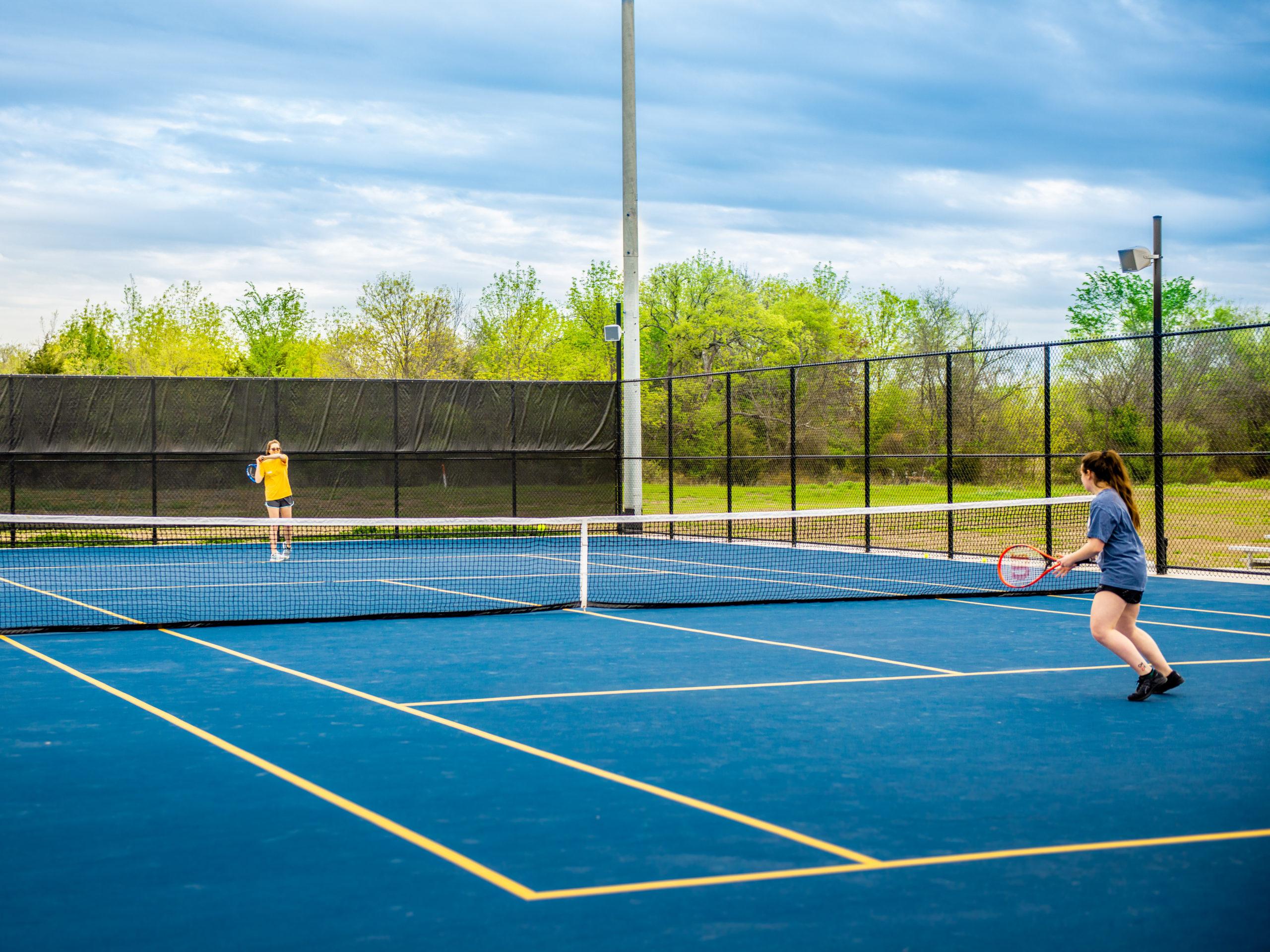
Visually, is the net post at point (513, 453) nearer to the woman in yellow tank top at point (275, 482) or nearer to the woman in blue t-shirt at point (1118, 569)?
the woman in yellow tank top at point (275, 482)

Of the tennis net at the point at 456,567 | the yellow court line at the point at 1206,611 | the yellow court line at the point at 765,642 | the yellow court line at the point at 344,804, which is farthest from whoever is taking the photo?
the tennis net at the point at 456,567

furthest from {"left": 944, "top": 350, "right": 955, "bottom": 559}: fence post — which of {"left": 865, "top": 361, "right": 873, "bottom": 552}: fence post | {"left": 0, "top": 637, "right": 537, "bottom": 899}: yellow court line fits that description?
{"left": 0, "top": 637, "right": 537, "bottom": 899}: yellow court line

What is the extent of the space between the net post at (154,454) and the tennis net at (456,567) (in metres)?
0.51

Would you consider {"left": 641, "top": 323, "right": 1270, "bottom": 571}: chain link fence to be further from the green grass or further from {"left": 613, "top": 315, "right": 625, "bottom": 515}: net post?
{"left": 613, "top": 315, "right": 625, "bottom": 515}: net post

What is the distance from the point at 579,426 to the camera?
27.1 metres

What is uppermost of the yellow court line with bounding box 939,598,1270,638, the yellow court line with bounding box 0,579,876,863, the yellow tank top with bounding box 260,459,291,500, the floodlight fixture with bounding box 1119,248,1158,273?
the floodlight fixture with bounding box 1119,248,1158,273

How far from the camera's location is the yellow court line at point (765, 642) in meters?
9.66

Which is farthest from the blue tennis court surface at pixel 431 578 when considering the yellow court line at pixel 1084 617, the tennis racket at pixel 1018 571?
the yellow court line at pixel 1084 617

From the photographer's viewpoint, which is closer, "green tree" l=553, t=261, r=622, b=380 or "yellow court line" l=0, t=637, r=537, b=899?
"yellow court line" l=0, t=637, r=537, b=899

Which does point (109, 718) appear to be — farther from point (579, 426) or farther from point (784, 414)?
point (784, 414)

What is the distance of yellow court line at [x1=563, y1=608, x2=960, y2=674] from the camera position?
9.66m

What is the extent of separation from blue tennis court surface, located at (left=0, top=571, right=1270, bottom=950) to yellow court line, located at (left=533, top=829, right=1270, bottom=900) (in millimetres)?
16

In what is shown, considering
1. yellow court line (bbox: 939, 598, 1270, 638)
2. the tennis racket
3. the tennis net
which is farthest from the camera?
the tennis net

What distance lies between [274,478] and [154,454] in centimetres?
548
